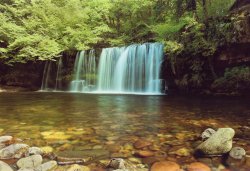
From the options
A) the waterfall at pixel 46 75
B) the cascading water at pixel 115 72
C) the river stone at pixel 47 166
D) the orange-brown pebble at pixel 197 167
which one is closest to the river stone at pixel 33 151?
the river stone at pixel 47 166

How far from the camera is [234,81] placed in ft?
42.9

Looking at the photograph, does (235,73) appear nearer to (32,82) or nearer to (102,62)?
(102,62)

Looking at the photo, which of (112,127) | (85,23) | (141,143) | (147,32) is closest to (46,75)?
(85,23)

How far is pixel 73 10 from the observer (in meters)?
20.7

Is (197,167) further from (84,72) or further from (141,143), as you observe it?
(84,72)

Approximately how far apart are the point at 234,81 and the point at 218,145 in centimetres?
1008

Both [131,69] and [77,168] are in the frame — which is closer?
[77,168]

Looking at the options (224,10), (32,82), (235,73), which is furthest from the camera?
(32,82)

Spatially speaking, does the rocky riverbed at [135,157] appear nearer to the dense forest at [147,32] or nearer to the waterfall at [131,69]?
the dense forest at [147,32]

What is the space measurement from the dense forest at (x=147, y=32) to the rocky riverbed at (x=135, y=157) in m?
9.33

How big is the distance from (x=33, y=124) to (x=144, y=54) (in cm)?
1096

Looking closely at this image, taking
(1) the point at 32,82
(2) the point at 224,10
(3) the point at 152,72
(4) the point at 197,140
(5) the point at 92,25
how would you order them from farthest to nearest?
(5) the point at 92,25 < (1) the point at 32,82 < (2) the point at 224,10 < (3) the point at 152,72 < (4) the point at 197,140

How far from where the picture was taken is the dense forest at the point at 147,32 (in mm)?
13055

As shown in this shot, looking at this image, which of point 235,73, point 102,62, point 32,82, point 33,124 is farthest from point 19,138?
point 32,82
